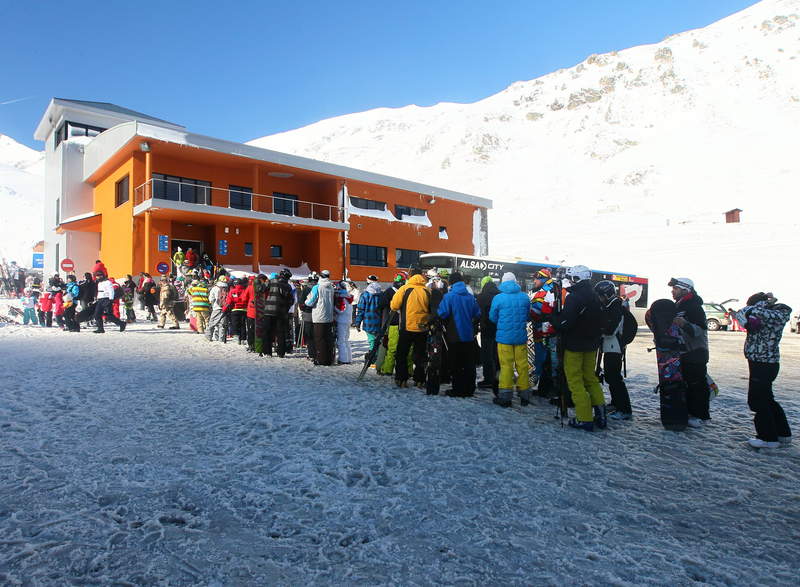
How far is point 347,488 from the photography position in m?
3.68

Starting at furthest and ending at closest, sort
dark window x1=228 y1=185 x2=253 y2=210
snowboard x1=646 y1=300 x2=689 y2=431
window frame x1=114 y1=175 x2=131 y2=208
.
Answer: dark window x1=228 y1=185 x2=253 y2=210
window frame x1=114 y1=175 x2=131 y2=208
snowboard x1=646 y1=300 x2=689 y2=431

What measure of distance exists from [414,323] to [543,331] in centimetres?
192

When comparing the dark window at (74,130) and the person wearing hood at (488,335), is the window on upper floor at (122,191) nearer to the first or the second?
the dark window at (74,130)

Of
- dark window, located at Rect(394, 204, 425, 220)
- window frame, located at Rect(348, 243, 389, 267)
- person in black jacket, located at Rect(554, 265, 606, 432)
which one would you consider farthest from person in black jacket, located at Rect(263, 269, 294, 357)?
dark window, located at Rect(394, 204, 425, 220)

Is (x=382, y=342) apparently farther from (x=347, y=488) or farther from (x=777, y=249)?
(x=777, y=249)

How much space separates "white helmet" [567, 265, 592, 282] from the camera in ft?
18.1

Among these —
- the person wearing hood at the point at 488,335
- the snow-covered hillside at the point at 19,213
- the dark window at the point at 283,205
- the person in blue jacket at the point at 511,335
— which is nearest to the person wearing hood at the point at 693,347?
the person in blue jacket at the point at 511,335

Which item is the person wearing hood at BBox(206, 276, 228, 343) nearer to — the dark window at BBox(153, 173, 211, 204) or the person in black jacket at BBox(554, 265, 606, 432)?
the person in black jacket at BBox(554, 265, 606, 432)

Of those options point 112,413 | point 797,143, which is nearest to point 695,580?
point 112,413

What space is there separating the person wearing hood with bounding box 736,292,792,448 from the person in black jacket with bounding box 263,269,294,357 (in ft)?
23.9

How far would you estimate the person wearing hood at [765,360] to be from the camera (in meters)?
4.76

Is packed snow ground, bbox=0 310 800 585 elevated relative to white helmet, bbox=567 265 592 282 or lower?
lower

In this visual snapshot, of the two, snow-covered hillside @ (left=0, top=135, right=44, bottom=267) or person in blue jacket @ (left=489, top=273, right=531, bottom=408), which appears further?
snow-covered hillside @ (left=0, top=135, right=44, bottom=267)

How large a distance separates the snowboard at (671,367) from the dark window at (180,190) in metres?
20.6
